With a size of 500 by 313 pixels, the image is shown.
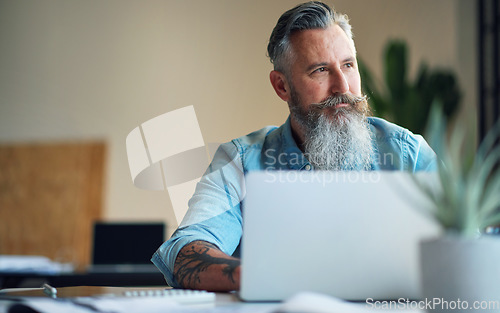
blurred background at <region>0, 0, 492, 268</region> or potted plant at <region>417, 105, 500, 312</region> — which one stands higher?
blurred background at <region>0, 0, 492, 268</region>

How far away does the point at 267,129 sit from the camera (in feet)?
5.51

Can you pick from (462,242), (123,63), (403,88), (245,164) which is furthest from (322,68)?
(123,63)

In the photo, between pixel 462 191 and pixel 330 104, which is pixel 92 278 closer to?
pixel 330 104

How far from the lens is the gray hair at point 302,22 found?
5.38 ft

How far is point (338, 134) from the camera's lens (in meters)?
1.57

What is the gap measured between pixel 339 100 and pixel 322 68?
12 cm

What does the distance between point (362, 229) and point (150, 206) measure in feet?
15.4

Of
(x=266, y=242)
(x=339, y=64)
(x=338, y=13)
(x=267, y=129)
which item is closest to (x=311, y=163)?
(x=267, y=129)

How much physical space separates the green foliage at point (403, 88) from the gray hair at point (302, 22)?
120 inches

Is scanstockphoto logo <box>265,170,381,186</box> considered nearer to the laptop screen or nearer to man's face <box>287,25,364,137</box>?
man's face <box>287,25,364,137</box>

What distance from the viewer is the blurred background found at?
17.1ft

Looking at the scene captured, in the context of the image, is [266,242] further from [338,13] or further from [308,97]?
[338,13]

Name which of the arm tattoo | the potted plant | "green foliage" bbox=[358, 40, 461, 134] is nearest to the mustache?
the arm tattoo

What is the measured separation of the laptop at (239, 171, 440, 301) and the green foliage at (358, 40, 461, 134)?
4.00m
